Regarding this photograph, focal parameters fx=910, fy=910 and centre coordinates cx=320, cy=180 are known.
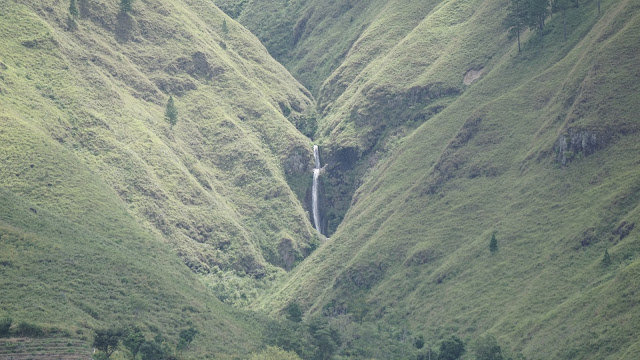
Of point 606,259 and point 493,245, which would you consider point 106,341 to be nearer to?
point 493,245

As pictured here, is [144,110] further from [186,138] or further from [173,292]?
[173,292]

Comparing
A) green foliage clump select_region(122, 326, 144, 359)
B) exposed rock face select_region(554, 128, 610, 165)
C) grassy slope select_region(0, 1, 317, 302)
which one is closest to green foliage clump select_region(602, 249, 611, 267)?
exposed rock face select_region(554, 128, 610, 165)

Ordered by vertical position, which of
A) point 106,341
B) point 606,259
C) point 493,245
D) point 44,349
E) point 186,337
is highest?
point 606,259

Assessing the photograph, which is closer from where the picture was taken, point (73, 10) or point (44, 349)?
point (44, 349)

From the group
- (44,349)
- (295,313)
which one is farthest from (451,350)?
(44,349)

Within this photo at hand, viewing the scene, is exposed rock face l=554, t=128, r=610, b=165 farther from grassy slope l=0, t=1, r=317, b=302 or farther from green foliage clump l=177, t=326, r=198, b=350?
green foliage clump l=177, t=326, r=198, b=350

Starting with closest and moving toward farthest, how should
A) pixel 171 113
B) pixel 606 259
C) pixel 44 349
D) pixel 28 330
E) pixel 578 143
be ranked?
pixel 44 349 < pixel 28 330 < pixel 606 259 < pixel 578 143 < pixel 171 113
